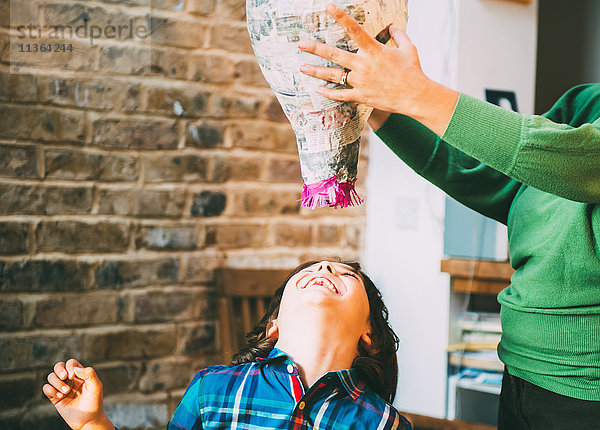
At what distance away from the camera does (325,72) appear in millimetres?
853

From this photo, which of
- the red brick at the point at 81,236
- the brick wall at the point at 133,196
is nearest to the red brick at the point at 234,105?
the brick wall at the point at 133,196

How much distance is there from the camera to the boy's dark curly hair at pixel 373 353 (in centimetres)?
123

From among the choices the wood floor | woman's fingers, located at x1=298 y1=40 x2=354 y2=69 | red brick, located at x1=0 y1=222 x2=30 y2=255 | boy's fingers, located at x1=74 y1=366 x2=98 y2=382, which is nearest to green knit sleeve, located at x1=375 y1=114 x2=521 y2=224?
woman's fingers, located at x1=298 y1=40 x2=354 y2=69

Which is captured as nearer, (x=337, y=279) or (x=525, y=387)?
(x=525, y=387)

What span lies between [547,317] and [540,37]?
190 centimetres

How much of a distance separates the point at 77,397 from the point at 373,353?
59 centimetres

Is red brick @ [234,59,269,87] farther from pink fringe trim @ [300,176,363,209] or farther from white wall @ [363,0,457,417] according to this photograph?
pink fringe trim @ [300,176,363,209]

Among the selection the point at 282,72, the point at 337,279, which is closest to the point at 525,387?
the point at 337,279

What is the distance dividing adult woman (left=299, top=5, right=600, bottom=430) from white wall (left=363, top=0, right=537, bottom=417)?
1.08 metres

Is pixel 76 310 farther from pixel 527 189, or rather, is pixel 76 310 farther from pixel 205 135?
pixel 527 189

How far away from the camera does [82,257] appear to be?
1.79 meters

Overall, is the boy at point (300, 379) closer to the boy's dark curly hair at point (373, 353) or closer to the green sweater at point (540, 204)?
the boy's dark curly hair at point (373, 353)

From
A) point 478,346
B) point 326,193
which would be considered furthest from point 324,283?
point 478,346

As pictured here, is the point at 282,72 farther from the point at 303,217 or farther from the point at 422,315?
the point at 422,315
